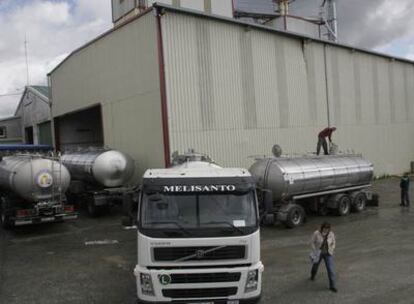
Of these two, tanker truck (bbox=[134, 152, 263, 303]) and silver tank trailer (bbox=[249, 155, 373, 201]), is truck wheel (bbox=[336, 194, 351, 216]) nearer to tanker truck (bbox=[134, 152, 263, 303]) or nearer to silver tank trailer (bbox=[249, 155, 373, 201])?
silver tank trailer (bbox=[249, 155, 373, 201])

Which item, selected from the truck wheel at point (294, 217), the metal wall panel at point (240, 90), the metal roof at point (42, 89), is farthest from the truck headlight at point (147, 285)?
the metal roof at point (42, 89)

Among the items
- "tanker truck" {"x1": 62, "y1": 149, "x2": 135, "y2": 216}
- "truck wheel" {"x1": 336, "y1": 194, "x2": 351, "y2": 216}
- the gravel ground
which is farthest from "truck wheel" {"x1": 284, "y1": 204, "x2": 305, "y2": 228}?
"tanker truck" {"x1": 62, "y1": 149, "x2": 135, "y2": 216}

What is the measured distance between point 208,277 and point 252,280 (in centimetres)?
76

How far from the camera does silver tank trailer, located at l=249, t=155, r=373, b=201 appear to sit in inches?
725

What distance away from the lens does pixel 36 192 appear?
18.0 m

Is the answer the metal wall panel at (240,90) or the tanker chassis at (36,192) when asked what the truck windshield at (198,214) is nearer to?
the tanker chassis at (36,192)

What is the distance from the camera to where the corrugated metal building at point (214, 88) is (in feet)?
73.0

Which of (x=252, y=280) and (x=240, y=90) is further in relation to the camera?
(x=240, y=90)

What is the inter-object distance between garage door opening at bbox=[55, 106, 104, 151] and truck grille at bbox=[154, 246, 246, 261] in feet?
94.7

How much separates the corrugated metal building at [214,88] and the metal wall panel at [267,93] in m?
0.05

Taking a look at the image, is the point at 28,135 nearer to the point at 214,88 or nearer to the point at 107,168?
the point at 107,168

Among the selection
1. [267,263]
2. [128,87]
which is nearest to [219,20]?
[128,87]

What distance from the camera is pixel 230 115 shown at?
79.8 ft

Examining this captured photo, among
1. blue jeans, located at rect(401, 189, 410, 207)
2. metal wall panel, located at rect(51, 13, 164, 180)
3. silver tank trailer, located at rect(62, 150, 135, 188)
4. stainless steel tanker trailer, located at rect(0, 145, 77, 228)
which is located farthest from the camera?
blue jeans, located at rect(401, 189, 410, 207)
